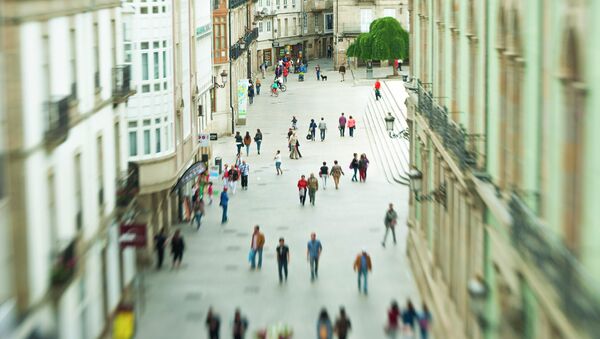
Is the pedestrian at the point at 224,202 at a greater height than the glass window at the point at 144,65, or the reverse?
the glass window at the point at 144,65

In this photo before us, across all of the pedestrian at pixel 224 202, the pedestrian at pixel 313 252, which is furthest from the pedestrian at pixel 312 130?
the pedestrian at pixel 313 252

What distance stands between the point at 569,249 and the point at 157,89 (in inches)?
876

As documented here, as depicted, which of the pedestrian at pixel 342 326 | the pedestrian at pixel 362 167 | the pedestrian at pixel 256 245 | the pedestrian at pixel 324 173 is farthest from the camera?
the pedestrian at pixel 362 167

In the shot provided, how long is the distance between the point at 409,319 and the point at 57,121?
843 centimetres

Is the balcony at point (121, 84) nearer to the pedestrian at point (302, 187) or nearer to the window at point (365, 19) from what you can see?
the pedestrian at point (302, 187)

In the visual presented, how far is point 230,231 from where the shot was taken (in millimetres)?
35281

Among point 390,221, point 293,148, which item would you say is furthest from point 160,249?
point 293,148

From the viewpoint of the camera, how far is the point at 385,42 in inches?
3280

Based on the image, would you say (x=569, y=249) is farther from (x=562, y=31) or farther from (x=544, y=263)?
(x=562, y=31)

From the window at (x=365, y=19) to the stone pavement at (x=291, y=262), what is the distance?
45.1 metres

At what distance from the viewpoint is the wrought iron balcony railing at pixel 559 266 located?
10078 mm

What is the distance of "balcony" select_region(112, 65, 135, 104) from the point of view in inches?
989

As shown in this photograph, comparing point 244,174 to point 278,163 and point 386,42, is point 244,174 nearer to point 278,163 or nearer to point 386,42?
point 278,163

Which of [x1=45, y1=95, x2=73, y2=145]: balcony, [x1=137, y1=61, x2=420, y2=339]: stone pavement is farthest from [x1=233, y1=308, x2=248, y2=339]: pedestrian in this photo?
[x1=45, y1=95, x2=73, y2=145]: balcony
